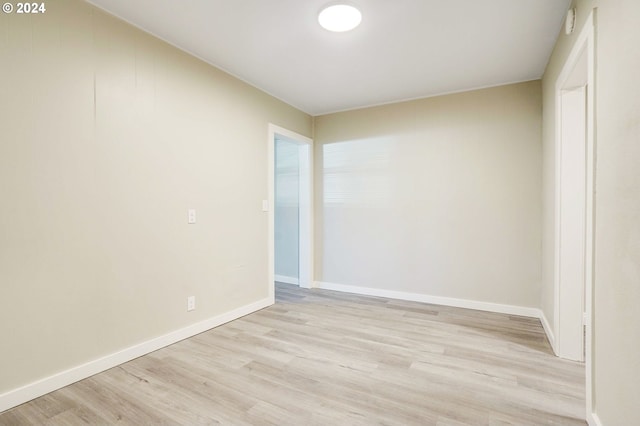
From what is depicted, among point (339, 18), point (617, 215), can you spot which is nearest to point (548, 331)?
point (617, 215)

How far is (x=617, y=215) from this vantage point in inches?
51.3

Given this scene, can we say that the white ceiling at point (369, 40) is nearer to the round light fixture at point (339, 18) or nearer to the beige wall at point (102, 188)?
the round light fixture at point (339, 18)

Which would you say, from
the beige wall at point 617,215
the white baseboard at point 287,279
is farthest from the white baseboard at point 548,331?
the white baseboard at point 287,279

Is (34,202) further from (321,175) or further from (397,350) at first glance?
(321,175)

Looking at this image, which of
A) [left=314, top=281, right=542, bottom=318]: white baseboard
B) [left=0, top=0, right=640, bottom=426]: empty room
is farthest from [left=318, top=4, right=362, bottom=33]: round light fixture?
[left=314, top=281, right=542, bottom=318]: white baseboard

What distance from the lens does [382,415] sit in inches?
67.9

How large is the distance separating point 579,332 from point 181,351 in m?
3.14

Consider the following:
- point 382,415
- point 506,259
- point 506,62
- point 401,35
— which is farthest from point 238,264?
point 506,62

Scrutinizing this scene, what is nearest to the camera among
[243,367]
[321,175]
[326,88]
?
[243,367]

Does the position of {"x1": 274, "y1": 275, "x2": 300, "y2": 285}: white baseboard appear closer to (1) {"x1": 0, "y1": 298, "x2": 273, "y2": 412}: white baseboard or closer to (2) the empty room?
(2) the empty room

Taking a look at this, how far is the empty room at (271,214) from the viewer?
5.57 feet

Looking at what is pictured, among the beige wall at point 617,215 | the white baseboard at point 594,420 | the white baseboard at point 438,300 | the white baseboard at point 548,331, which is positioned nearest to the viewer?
the beige wall at point 617,215

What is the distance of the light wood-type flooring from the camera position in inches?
67.6

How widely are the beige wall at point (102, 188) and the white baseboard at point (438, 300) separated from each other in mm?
1738
